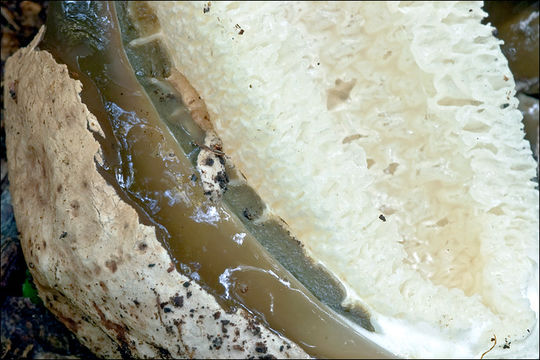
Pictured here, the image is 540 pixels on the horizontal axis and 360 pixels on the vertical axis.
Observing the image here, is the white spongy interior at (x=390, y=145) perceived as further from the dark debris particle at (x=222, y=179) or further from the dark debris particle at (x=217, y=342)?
the dark debris particle at (x=217, y=342)

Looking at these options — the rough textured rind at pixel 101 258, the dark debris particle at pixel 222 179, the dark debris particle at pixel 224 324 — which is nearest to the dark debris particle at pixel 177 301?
the rough textured rind at pixel 101 258

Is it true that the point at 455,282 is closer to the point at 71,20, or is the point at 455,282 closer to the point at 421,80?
the point at 421,80

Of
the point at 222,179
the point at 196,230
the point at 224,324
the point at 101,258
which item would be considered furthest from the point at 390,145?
the point at 101,258

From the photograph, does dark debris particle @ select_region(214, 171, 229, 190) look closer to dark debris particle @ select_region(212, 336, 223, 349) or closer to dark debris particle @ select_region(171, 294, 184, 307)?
dark debris particle @ select_region(171, 294, 184, 307)

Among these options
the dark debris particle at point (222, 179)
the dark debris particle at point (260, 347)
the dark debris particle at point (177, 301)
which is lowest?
the dark debris particle at point (260, 347)

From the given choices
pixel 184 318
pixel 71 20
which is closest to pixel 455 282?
pixel 184 318
